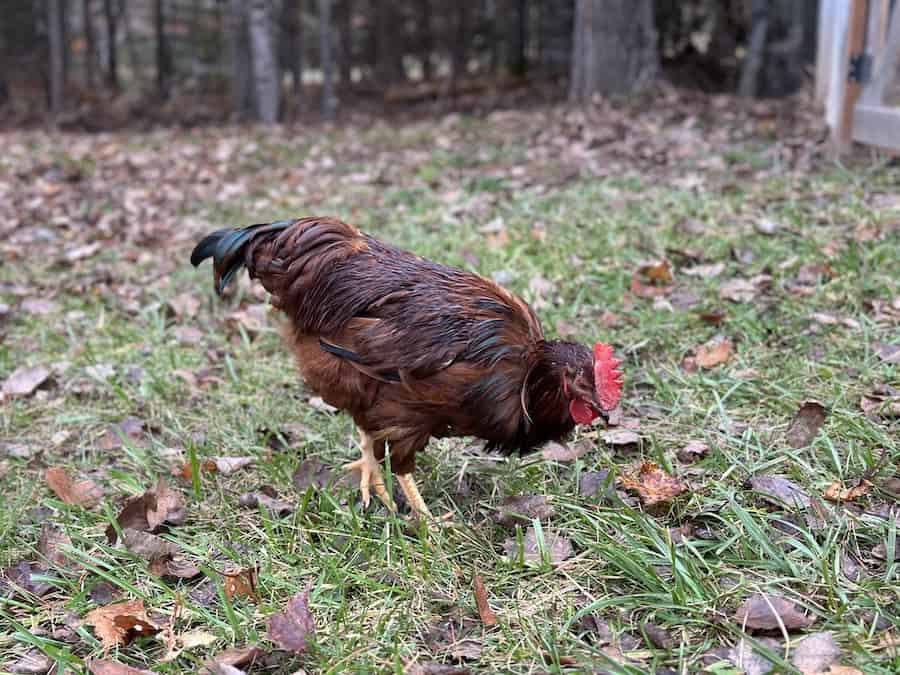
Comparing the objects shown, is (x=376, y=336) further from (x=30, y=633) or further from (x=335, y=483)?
(x=30, y=633)

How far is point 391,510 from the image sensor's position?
2.88 metres

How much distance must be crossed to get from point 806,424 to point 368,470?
5.29 ft

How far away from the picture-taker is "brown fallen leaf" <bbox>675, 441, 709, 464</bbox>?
10.0 feet

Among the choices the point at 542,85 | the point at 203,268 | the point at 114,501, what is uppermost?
the point at 542,85

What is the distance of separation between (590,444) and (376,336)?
0.97m

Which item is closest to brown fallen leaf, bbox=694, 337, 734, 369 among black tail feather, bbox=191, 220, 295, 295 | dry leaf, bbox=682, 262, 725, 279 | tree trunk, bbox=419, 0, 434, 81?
dry leaf, bbox=682, 262, 725, 279

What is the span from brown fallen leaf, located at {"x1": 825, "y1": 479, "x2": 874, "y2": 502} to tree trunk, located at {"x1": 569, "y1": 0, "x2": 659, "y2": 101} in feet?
25.1

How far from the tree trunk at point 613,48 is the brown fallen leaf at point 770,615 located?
8.24m

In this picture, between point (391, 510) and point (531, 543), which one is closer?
point (531, 543)

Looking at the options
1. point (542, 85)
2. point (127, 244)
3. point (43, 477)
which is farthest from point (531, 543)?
point (542, 85)

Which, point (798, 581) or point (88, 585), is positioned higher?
point (798, 581)

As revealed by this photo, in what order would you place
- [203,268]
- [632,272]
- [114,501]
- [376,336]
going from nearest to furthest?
[376,336]
[114,501]
[632,272]
[203,268]

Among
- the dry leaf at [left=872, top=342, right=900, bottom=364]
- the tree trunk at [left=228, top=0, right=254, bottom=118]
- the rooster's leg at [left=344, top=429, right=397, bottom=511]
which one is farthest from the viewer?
the tree trunk at [left=228, top=0, right=254, bottom=118]

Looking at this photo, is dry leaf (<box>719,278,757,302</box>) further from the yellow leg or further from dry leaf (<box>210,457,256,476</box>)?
dry leaf (<box>210,457,256,476</box>)
